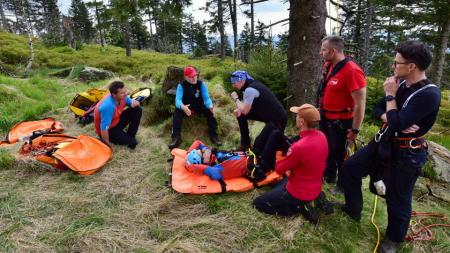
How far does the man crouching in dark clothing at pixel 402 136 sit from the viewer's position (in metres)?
2.57

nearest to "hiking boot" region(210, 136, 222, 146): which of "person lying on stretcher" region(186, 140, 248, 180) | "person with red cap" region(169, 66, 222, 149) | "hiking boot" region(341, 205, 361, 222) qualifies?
"person with red cap" region(169, 66, 222, 149)

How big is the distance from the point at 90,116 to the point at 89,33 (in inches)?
2044

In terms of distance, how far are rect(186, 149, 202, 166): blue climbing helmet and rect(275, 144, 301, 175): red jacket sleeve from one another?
5.10 feet

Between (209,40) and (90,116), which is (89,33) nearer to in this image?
(209,40)

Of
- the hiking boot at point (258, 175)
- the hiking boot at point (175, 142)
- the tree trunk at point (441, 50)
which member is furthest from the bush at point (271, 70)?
the tree trunk at point (441, 50)

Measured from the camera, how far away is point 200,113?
20.6ft

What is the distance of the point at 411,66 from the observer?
260cm

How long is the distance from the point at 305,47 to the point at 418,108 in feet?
10.5

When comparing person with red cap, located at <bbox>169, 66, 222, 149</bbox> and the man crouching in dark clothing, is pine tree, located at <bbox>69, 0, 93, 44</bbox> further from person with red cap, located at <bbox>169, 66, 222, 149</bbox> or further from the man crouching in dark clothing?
the man crouching in dark clothing

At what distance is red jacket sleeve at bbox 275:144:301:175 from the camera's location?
3146 mm

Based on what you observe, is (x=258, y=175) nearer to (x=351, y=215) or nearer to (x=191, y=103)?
(x=351, y=215)

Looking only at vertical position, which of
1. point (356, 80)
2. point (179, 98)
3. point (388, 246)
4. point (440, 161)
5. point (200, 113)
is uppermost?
point (356, 80)

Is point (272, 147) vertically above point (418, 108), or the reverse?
point (418, 108)

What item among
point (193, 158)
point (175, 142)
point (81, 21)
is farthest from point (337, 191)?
point (81, 21)
